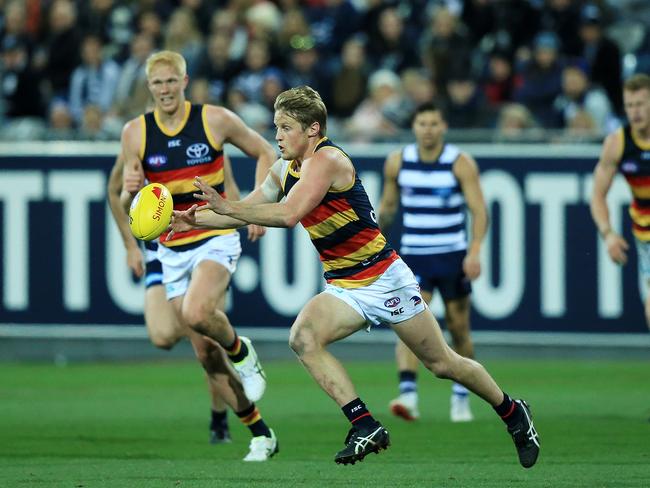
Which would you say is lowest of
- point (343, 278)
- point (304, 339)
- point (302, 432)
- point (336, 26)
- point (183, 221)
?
point (302, 432)

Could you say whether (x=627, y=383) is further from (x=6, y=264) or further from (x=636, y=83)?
(x=6, y=264)

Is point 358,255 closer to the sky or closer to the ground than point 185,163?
closer to the ground

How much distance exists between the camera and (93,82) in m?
19.5

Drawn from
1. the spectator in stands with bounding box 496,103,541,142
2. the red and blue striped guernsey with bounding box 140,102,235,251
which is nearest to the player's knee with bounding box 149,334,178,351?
the red and blue striped guernsey with bounding box 140,102,235,251

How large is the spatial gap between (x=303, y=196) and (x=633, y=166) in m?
4.82

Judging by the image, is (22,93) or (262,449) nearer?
(262,449)

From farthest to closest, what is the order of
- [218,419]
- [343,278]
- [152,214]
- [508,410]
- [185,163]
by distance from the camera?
[218,419], [185,163], [508,410], [343,278], [152,214]

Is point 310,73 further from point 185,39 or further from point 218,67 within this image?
point 185,39

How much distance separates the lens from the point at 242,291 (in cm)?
1700

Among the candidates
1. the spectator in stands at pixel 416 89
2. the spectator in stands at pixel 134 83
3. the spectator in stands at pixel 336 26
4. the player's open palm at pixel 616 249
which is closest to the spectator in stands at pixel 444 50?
the spectator in stands at pixel 416 89

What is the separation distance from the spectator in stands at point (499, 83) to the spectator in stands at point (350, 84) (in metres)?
1.60

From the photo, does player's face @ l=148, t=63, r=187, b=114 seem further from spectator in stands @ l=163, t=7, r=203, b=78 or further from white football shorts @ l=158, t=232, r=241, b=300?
spectator in stands @ l=163, t=7, r=203, b=78

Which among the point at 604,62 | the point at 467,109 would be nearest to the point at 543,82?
the point at 604,62

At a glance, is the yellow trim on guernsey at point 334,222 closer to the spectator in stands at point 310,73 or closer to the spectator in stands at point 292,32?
the spectator in stands at point 310,73
